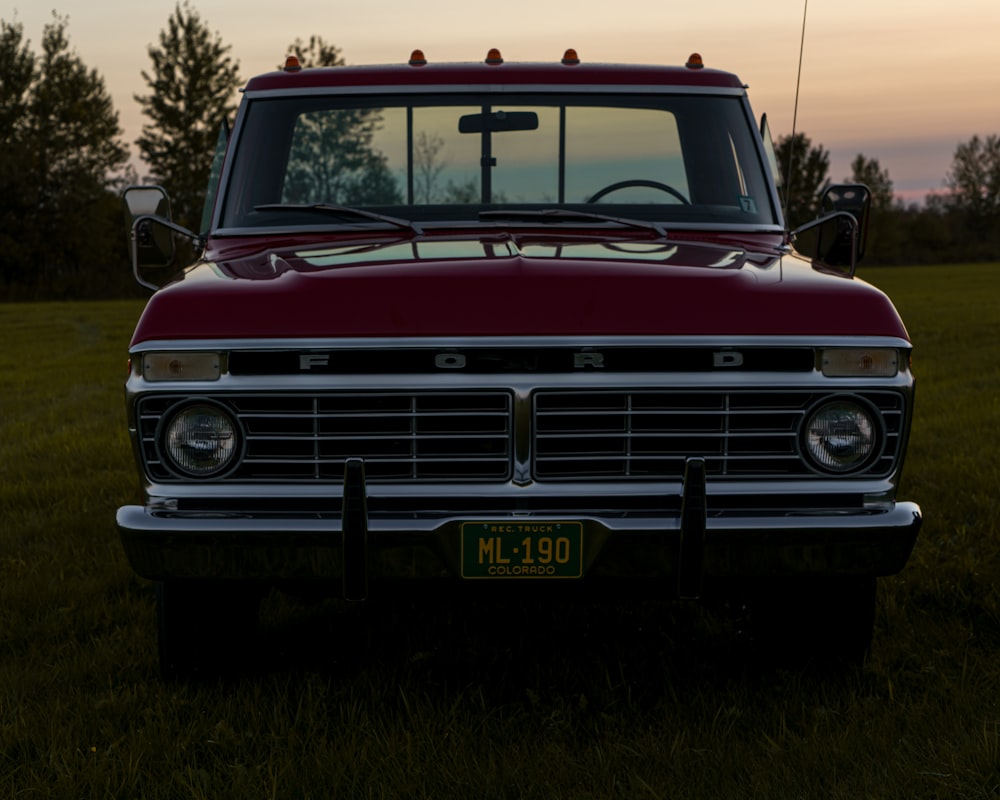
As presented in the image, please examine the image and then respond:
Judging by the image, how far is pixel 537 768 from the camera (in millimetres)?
3471

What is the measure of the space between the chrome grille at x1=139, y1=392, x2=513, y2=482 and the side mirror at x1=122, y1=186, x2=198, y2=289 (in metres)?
1.17

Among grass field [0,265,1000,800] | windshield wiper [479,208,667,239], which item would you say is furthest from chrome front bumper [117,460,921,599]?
windshield wiper [479,208,667,239]

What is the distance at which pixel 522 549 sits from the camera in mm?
3395

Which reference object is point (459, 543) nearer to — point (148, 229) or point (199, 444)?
point (199, 444)

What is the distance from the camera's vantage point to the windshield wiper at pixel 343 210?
14.4 feet

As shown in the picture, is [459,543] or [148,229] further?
[148,229]

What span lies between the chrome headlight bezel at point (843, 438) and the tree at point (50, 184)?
58029 mm

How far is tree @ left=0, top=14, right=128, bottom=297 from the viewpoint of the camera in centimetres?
5938

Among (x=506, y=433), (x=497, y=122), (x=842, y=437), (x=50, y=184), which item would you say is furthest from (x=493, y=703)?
(x=50, y=184)

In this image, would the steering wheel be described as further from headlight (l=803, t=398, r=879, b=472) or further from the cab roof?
headlight (l=803, t=398, r=879, b=472)

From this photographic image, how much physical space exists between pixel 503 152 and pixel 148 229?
1.36m

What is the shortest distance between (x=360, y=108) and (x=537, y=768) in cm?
264

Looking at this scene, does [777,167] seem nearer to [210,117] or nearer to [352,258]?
[352,258]

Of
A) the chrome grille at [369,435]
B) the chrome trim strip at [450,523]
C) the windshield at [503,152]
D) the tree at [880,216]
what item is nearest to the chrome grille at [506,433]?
the chrome grille at [369,435]
